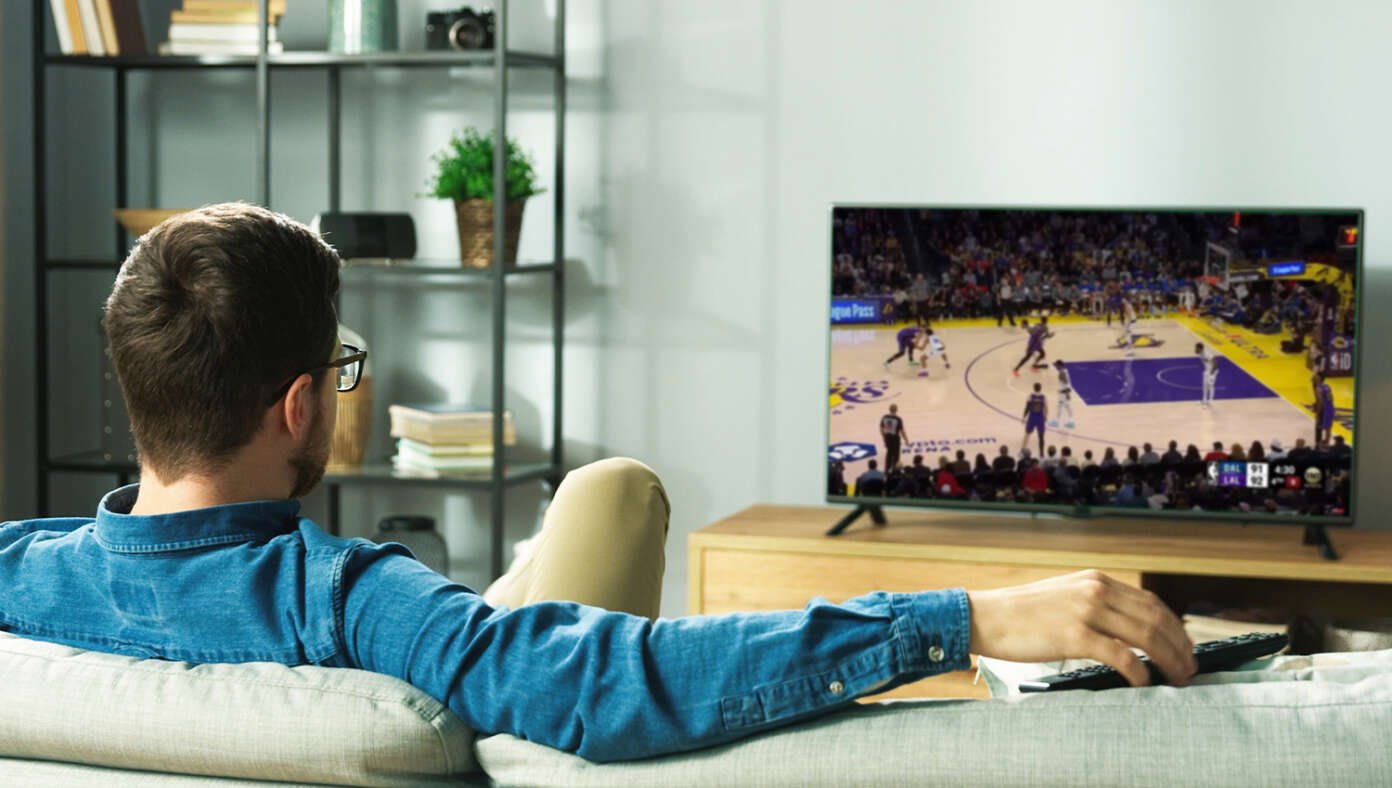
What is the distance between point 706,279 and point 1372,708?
9.78ft

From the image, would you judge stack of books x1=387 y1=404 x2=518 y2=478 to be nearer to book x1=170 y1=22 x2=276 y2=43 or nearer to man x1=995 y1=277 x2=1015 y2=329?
book x1=170 y1=22 x2=276 y2=43

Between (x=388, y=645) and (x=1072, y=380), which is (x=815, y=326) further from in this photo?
(x=388, y=645)

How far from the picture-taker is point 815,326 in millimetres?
3830

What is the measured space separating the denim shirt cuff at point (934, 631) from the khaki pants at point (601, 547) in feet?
2.57

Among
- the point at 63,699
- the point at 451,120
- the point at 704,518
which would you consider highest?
the point at 451,120

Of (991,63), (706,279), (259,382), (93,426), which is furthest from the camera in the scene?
(93,426)

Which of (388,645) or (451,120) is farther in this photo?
(451,120)

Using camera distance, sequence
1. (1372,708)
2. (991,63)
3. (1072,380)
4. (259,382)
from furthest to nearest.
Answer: (991,63) < (1072,380) < (259,382) < (1372,708)

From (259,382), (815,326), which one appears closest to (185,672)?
(259,382)

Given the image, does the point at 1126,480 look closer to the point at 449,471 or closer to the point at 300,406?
the point at 449,471

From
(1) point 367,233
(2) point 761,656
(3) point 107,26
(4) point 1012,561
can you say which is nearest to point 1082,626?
(2) point 761,656

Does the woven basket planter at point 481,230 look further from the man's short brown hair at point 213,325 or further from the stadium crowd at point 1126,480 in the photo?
the man's short brown hair at point 213,325

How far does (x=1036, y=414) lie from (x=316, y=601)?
2.39 meters

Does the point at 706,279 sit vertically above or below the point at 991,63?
below
